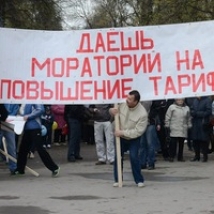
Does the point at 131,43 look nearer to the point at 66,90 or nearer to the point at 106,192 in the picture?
the point at 66,90

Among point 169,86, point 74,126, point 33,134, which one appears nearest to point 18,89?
point 33,134

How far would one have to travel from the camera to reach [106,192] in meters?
10.5

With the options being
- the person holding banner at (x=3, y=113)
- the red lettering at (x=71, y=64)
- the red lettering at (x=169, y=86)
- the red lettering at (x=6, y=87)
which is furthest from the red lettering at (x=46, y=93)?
the red lettering at (x=169, y=86)

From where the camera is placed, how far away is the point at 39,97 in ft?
37.6

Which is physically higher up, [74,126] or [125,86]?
[125,86]

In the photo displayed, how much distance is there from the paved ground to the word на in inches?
57.1

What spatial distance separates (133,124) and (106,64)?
44.6 inches

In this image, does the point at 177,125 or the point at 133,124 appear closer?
the point at 133,124

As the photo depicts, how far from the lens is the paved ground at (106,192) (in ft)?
29.9

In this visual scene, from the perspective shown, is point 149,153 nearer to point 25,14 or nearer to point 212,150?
point 212,150

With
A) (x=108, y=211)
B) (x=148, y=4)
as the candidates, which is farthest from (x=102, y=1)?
(x=108, y=211)

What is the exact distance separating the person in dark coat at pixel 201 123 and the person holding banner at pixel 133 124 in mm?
4581

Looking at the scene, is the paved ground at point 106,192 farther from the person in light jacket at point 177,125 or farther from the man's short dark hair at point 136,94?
the man's short dark hair at point 136,94

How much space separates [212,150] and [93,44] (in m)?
6.81
